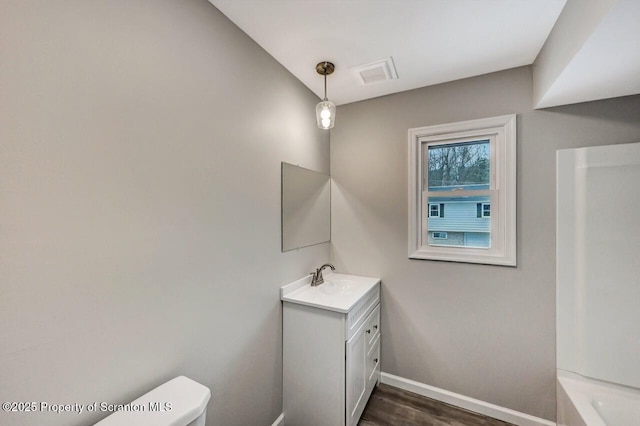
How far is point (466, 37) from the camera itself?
1.55 meters

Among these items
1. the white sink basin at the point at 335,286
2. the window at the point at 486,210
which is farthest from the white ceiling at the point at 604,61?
the white sink basin at the point at 335,286

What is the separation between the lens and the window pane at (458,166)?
2.03m

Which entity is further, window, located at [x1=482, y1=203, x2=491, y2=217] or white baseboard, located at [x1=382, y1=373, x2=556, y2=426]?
window, located at [x1=482, y1=203, x2=491, y2=217]

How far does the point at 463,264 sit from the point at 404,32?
1.69 meters

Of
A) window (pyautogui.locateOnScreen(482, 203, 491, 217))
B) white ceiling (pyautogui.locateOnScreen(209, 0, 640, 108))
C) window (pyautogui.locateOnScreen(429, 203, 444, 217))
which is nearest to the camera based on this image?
white ceiling (pyautogui.locateOnScreen(209, 0, 640, 108))

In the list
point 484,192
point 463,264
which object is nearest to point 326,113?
point 484,192

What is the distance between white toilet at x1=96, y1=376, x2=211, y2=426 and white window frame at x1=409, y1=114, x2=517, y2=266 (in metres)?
1.78

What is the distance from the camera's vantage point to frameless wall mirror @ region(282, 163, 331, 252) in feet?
6.31

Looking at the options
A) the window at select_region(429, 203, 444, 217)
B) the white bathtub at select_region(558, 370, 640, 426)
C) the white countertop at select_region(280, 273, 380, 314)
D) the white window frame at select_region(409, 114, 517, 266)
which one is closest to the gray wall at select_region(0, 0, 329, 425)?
the white countertop at select_region(280, 273, 380, 314)

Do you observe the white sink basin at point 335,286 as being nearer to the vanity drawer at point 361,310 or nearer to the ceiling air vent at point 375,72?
the vanity drawer at point 361,310

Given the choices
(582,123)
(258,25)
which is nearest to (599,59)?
(582,123)

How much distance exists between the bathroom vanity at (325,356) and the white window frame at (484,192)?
0.71m

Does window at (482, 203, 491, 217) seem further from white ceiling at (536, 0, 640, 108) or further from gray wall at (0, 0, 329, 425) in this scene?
gray wall at (0, 0, 329, 425)

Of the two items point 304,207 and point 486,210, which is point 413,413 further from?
point 304,207
